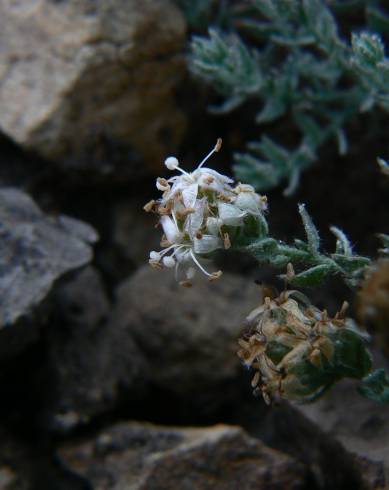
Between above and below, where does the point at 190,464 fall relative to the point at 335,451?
below

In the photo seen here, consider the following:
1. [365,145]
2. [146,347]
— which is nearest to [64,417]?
[146,347]

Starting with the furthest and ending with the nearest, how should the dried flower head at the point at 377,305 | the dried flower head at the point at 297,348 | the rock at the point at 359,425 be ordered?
1. the rock at the point at 359,425
2. the dried flower head at the point at 297,348
3. the dried flower head at the point at 377,305

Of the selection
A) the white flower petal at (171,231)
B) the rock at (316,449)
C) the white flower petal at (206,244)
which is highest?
the white flower petal at (206,244)

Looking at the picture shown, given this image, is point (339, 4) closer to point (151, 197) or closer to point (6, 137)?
point (151, 197)

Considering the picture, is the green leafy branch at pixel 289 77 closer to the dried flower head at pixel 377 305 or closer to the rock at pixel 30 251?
the rock at pixel 30 251

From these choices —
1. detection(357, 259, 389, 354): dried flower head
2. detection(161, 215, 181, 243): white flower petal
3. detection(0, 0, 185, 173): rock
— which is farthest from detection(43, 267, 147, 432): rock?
detection(357, 259, 389, 354): dried flower head

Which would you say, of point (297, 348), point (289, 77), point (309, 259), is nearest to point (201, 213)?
point (309, 259)

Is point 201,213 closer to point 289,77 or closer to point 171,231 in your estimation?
point 171,231

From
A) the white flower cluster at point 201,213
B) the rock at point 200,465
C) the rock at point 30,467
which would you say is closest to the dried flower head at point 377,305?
the white flower cluster at point 201,213
